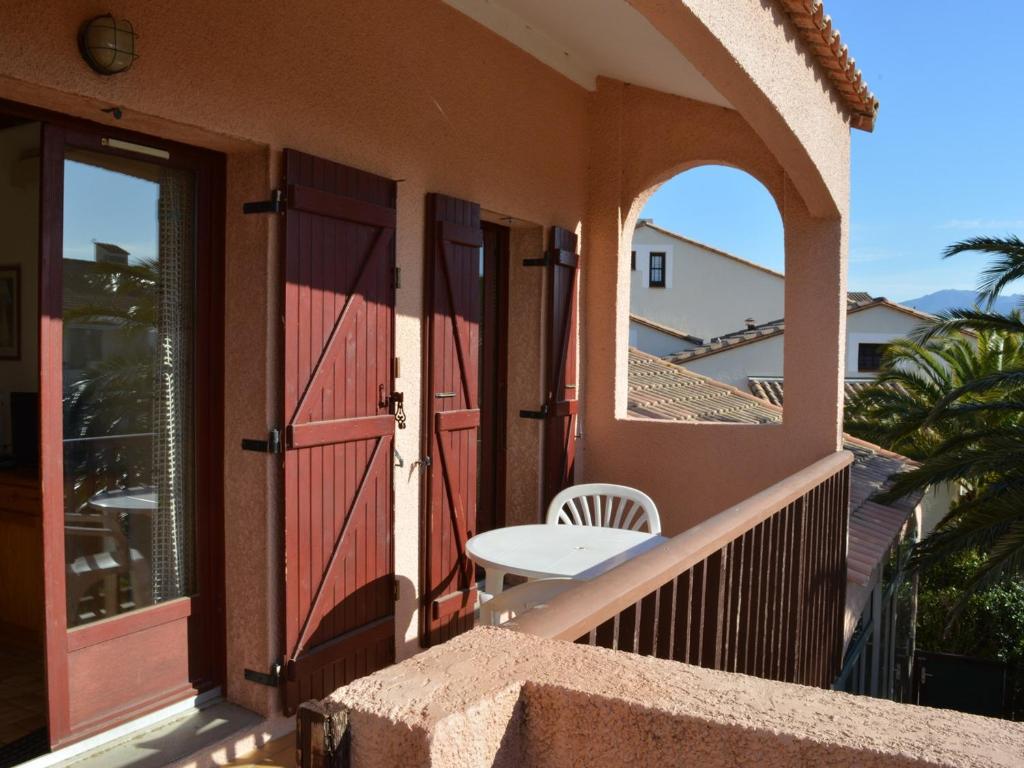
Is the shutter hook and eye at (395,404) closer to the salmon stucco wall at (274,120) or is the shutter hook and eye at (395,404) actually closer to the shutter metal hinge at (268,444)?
the salmon stucco wall at (274,120)

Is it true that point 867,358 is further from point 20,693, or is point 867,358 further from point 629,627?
point 629,627

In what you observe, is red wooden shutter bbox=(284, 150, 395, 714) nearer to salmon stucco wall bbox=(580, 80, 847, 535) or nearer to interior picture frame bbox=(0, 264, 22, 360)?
interior picture frame bbox=(0, 264, 22, 360)

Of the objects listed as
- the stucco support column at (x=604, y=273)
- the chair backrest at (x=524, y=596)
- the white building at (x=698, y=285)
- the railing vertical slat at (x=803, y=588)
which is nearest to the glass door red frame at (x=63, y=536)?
the chair backrest at (x=524, y=596)

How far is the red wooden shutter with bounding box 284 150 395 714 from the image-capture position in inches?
148

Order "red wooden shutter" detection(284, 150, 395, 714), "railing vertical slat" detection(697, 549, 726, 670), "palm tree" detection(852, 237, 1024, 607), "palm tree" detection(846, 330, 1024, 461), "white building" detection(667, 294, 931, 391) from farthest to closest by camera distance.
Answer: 1. "white building" detection(667, 294, 931, 391)
2. "palm tree" detection(846, 330, 1024, 461)
3. "palm tree" detection(852, 237, 1024, 607)
4. "red wooden shutter" detection(284, 150, 395, 714)
5. "railing vertical slat" detection(697, 549, 726, 670)

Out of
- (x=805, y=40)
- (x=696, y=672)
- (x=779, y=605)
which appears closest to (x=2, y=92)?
(x=696, y=672)

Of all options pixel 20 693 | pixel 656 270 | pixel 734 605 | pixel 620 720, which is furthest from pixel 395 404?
pixel 656 270

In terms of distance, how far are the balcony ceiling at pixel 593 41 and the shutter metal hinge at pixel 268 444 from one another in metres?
2.58

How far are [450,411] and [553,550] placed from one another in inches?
45.5

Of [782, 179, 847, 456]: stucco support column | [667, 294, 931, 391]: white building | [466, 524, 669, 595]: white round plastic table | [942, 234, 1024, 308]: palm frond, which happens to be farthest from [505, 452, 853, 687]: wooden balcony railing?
[667, 294, 931, 391]: white building

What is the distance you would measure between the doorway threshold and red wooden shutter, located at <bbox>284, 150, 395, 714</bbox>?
0.84ft

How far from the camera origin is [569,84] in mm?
6230

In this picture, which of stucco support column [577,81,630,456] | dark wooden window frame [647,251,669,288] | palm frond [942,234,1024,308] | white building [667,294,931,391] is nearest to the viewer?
stucco support column [577,81,630,456]

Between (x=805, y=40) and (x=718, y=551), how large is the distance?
123 inches
